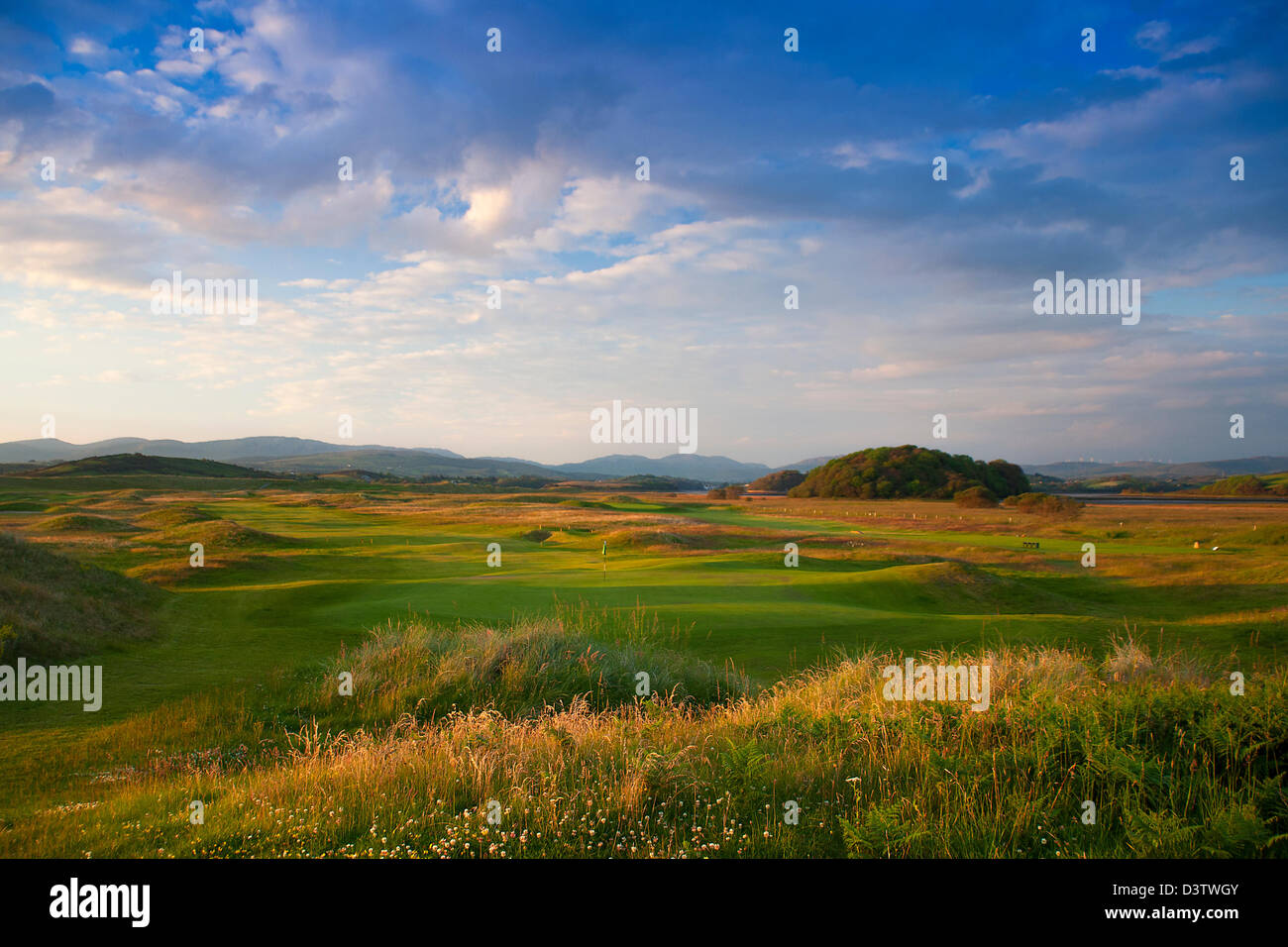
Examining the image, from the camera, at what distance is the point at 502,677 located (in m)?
11.7

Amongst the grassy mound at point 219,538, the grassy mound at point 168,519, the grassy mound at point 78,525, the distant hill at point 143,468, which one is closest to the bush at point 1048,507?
the grassy mound at point 219,538

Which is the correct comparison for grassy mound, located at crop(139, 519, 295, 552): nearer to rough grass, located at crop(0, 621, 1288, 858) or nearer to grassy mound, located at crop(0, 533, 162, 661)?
grassy mound, located at crop(0, 533, 162, 661)

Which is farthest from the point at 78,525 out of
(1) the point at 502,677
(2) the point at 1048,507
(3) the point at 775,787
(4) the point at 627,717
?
(2) the point at 1048,507

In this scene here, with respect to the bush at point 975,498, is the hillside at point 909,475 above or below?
above

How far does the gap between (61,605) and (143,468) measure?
14873cm

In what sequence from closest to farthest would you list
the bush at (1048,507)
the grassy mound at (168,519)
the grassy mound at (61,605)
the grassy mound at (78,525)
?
the grassy mound at (61,605) → the grassy mound at (78,525) → the grassy mound at (168,519) → the bush at (1048,507)

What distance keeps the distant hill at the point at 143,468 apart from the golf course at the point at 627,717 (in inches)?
4856

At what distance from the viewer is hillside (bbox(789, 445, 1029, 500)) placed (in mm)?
116875

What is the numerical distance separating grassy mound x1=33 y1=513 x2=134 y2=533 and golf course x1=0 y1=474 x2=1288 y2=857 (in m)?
15.4

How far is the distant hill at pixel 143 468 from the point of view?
123375mm

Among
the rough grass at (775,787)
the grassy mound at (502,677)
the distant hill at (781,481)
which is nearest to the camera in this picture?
the rough grass at (775,787)

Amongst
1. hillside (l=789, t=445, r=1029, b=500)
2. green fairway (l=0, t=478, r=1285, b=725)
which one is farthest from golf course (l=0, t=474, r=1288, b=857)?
hillside (l=789, t=445, r=1029, b=500)

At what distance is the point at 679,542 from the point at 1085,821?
35.5 m

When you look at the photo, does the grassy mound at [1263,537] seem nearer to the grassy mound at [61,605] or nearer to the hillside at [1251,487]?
the grassy mound at [61,605]
